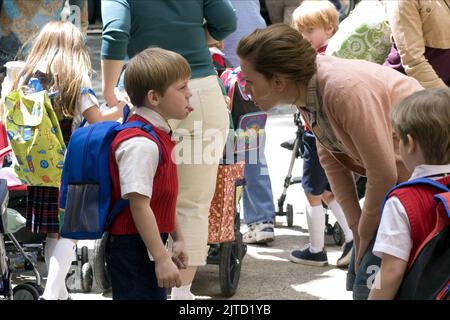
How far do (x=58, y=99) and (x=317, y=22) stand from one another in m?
1.79

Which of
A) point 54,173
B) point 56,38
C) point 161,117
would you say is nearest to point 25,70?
point 56,38

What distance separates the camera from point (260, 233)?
6.83 meters

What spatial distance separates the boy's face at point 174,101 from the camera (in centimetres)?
396

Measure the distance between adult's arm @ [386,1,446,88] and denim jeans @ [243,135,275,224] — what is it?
1.87 m

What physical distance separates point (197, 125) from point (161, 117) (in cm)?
81

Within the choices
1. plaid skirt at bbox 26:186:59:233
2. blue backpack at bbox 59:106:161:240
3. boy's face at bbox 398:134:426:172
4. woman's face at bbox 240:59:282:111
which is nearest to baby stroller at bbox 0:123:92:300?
plaid skirt at bbox 26:186:59:233

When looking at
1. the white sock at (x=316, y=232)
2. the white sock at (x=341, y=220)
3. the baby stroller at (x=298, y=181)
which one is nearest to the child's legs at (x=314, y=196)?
the white sock at (x=316, y=232)

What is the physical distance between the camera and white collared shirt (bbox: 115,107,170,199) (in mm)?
3715

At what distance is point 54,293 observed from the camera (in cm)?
511

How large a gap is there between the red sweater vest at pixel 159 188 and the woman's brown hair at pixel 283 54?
1.75ft

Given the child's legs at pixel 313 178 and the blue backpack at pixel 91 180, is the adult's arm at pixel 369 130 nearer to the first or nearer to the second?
the blue backpack at pixel 91 180

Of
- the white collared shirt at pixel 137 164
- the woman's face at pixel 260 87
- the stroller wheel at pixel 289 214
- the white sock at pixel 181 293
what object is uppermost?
the woman's face at pixel 260 87
